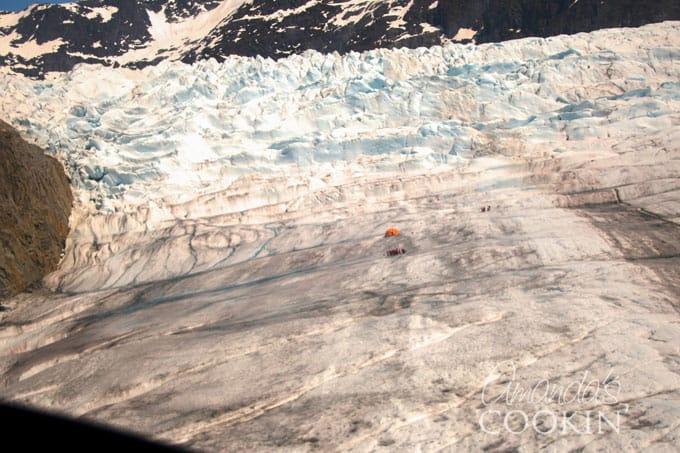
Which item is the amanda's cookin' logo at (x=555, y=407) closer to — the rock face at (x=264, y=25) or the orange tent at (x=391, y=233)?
the orange tent at (x=391, y=233)

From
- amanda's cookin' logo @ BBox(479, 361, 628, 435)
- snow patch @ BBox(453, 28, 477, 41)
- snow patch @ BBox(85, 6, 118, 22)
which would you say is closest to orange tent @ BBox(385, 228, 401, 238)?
amanda's cookin' logo @ BBox(479, 361, 628, 435)

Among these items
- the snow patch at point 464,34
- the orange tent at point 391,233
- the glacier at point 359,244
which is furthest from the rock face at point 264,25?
the orange tent at point 391,233

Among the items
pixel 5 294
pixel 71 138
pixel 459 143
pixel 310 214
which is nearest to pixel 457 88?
pixel 459 143

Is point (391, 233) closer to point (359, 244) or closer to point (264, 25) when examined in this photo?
point (359, 244)

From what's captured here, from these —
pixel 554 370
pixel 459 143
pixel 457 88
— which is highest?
pixel 457 88

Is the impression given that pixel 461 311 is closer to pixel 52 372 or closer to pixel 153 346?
pixel 153 346

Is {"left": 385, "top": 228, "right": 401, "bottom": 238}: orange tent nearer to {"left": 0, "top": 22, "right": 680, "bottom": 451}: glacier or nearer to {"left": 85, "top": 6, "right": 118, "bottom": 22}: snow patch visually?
{"left": 0, "top": 22, "right": 680, "bottom": 451}: glacier

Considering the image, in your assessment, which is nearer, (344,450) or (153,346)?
(344,450)
